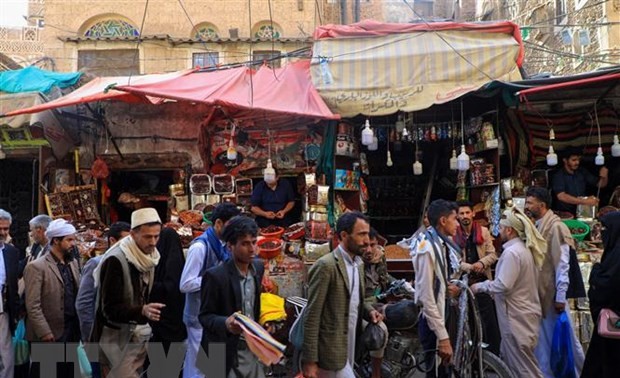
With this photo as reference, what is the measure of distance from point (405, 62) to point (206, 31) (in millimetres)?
8861

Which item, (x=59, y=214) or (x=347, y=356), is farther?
(x=59, y=214)

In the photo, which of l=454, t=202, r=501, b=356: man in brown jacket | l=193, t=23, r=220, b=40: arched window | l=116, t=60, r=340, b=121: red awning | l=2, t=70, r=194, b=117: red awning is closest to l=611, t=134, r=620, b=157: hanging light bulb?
l=454, t=202, r=501, b=356: man in brown jacket

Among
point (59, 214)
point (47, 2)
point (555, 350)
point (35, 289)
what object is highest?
point (47, 2)

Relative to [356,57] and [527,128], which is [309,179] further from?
[527,128]

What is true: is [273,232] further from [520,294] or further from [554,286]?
[554,286]

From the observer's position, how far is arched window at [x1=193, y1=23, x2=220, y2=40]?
14492 millimetres

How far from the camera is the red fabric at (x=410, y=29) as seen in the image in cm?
757

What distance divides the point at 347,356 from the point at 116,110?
6.50 meters

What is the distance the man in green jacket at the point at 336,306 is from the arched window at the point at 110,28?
13.2 metres

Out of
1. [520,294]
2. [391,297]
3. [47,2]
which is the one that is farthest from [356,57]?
[47,2]

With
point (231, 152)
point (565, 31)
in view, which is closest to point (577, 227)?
point (231, 152)

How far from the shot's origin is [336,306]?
10.7 feet

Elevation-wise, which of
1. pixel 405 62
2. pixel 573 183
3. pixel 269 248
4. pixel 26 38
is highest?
pixel 26 38

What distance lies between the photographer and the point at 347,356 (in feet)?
11.0
